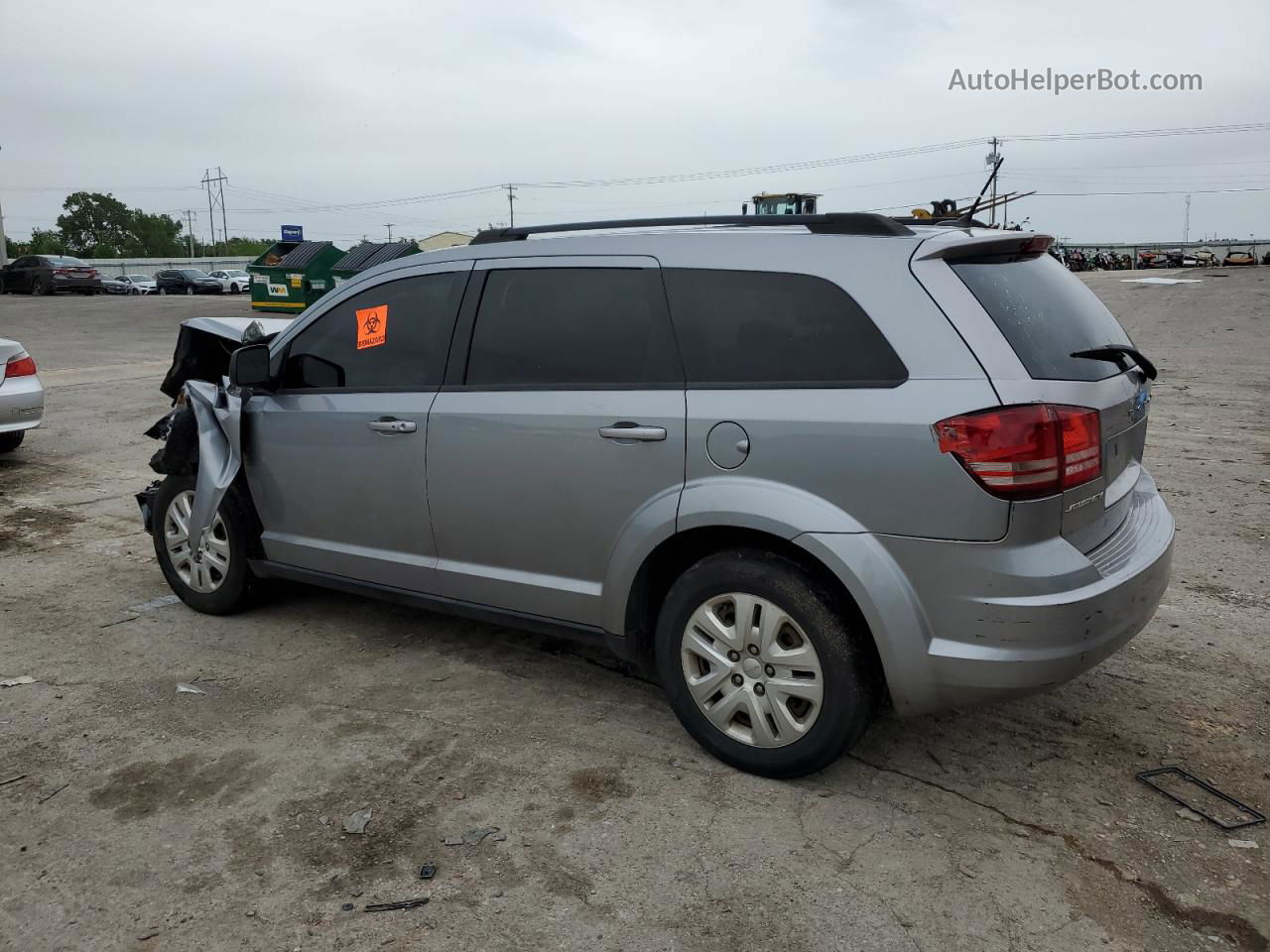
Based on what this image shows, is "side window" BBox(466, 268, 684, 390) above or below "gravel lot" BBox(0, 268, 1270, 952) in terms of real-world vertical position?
above

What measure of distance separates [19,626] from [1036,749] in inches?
181

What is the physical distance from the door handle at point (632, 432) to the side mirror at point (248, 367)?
1.80 m

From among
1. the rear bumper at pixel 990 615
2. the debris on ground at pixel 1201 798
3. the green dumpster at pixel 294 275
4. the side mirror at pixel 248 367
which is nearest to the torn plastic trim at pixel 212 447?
the side mirror at pixel 248 367

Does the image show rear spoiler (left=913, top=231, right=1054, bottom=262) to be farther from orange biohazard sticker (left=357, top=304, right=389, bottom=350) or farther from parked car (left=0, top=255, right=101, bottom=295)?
parked car (left=0, top=255, right=101, bottom=295)

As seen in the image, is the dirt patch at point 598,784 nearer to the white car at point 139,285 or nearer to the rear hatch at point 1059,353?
the rear hatch at point 1059,353

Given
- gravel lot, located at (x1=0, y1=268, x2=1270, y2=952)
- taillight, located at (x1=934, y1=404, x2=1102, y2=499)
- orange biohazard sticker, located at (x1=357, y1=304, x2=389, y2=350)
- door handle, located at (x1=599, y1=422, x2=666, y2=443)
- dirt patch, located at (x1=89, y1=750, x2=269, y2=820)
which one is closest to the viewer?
gravel lot, located at (x1=0, y1=268, x2=1270, y2=952)

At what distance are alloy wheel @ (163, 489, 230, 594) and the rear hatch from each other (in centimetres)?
352

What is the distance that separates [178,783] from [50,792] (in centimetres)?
41

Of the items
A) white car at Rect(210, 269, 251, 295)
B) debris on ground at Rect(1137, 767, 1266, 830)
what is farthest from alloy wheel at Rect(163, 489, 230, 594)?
white car at Rect(210, 269, 251, 295)

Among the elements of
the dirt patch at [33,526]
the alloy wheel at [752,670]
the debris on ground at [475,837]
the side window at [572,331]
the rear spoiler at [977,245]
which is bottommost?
the debris on ground at [475,837]

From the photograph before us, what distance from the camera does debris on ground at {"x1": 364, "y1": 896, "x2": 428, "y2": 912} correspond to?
2721 mm

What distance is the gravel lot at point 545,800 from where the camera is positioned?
266 cm

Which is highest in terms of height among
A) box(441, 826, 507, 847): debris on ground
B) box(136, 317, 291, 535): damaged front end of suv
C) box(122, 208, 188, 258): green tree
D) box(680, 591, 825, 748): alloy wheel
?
box(122, 208, 188, 258): green tree

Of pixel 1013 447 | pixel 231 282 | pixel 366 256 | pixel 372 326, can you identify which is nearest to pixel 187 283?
pixel 231 282
